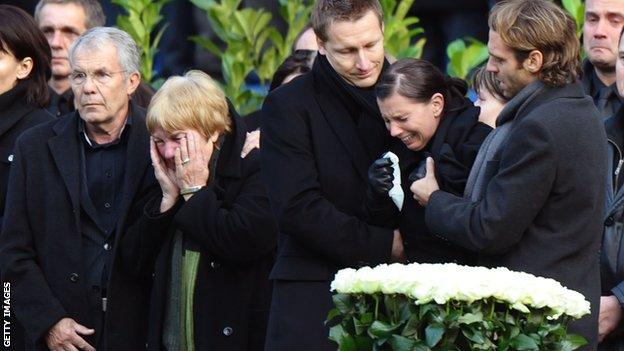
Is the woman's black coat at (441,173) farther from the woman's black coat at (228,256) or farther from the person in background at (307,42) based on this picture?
the person in background at (307,42)

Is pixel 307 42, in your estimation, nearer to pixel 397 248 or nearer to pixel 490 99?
pixel 490 99

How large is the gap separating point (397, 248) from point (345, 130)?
491mm

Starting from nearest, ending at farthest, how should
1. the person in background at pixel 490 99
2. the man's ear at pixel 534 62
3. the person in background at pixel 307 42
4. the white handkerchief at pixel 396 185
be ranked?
the man's ear at pixel 534 62 < the white handkerchief at pixel 396 185 < the person in background at pixel 490 99 < the person in background at pixel 307 42

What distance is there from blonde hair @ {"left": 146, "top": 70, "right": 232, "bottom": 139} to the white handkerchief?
96 centimetres

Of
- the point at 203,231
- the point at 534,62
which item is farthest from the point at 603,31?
the point at 203,231

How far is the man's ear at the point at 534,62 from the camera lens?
4855 millimetres

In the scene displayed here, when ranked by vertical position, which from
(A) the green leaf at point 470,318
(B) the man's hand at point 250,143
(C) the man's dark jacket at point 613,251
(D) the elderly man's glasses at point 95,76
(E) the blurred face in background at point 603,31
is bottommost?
(C) the man's dark jacket at point 613,251

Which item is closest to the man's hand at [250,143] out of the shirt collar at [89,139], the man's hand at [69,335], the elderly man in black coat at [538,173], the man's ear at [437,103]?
the shirt collar at [89,139]

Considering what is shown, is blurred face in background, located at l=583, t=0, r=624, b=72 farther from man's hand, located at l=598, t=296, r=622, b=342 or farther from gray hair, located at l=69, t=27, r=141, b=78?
gray hair, located at l=69, t=27, r=141, b=78

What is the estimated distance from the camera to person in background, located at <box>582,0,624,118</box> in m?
6.24

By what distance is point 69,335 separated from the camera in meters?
6.00

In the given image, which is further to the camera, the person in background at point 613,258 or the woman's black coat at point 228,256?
the woman's black coat at point 228,256

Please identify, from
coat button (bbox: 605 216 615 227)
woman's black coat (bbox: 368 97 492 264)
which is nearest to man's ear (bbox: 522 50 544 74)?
woman's black coat (bbox: 368 97 492 264)

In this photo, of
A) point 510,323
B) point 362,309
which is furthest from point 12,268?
point 510,323
